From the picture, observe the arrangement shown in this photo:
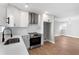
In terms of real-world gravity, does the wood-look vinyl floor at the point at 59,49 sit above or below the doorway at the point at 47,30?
below

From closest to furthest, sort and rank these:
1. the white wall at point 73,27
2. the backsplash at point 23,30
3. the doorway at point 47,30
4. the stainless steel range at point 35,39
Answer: the white wall at point 73,27, the backsplash at point 23,30, the stainless steel range at point 35,39, the doorway at point 47,30

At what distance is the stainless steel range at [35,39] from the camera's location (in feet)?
13.6

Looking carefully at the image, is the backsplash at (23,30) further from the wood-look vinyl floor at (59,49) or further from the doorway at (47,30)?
the doorway at (47,30)

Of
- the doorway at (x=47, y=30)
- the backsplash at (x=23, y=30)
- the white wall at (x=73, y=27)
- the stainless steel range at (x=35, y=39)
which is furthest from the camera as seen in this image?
the doorway at (x=47, y=30)

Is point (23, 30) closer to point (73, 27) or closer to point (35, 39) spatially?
point (35, 39)

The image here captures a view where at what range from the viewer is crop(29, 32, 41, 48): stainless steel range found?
4.15m

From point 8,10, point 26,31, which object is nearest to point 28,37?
point 26,31

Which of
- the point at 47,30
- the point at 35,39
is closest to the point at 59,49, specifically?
the point at 35,39

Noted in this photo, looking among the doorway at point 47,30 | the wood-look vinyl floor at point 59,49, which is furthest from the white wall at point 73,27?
the doorway at point 47,30

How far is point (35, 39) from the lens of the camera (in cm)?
437

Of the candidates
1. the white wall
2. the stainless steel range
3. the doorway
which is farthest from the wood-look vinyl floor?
the doorway

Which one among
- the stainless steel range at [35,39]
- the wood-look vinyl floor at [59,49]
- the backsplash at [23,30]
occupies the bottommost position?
the wood-look vinyl floor at [59,49]
